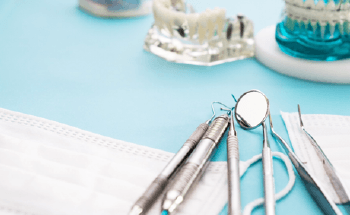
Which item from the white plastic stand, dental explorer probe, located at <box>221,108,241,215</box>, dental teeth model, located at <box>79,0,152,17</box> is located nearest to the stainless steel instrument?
dental explorer probe, located at <box>221,108,241,215</box>

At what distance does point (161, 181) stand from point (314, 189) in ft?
0.40

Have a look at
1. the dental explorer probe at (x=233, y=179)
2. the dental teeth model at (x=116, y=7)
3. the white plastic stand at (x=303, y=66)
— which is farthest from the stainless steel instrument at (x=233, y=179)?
the dental teeth model at (x=116, y=7)

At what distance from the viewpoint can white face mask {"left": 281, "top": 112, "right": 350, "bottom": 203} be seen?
0.99ft

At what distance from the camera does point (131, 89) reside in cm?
45

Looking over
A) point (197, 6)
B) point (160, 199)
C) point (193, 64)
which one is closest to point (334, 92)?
point (193, 64)

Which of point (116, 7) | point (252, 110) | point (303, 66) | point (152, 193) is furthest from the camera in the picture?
point (116, 7)

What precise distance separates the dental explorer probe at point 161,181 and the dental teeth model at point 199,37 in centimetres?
24

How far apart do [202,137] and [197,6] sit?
20.8 inches

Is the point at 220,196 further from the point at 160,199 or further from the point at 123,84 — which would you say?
the point at 123,84

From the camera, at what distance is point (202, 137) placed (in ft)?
1.06

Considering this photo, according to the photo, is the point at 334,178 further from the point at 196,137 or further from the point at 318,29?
the point at 318,29

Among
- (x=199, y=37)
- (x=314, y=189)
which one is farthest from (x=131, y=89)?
(x=314, y=189)

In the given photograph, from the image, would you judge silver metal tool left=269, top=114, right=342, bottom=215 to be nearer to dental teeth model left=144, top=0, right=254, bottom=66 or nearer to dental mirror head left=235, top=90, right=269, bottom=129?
dental mirror head left=235, top=90, right=269, bottom=129

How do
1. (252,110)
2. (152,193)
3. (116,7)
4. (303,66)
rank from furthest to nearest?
(116,7), (303,66), (252,110), (152,193)
